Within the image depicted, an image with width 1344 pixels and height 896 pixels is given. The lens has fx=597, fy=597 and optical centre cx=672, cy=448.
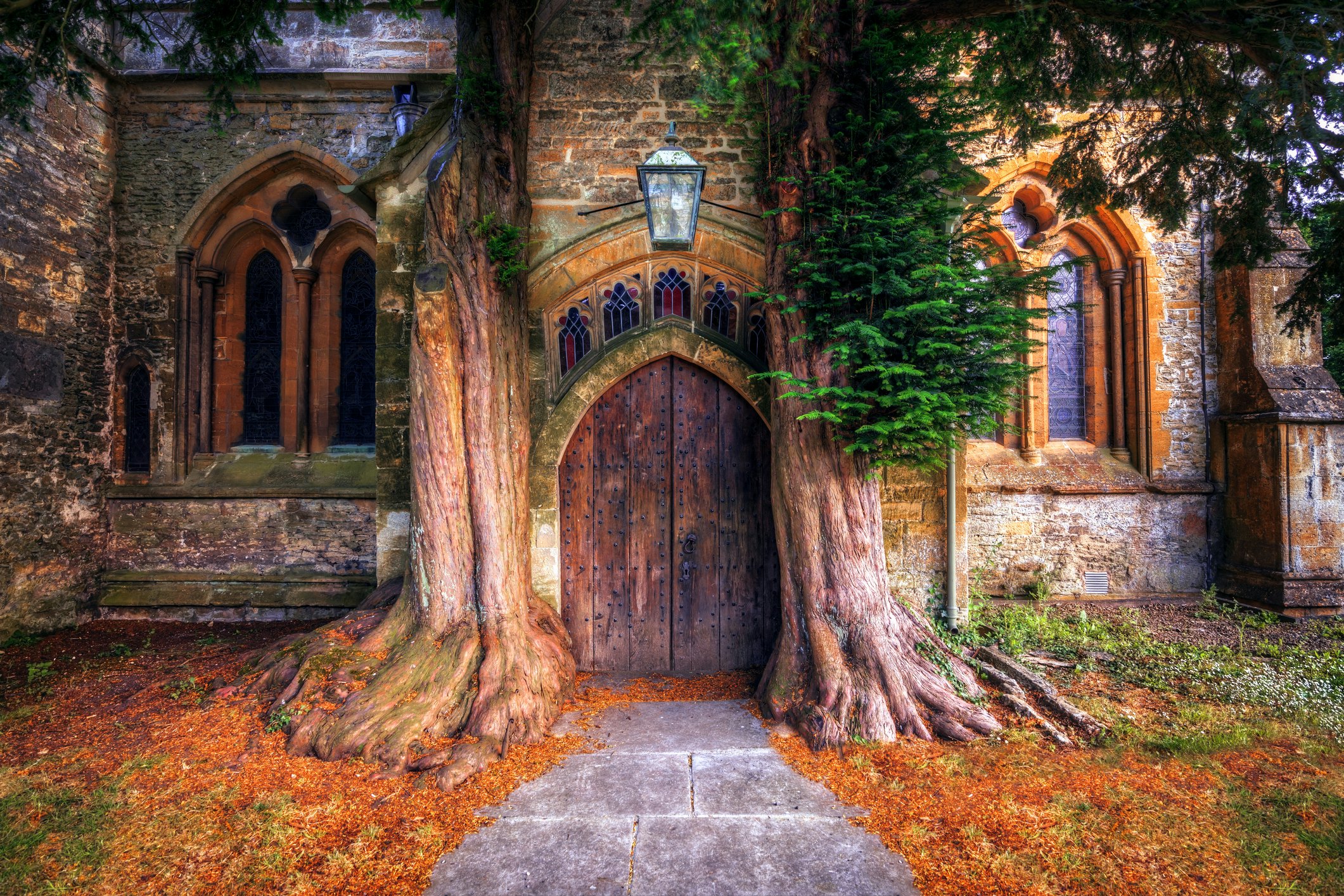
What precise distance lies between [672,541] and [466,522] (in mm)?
1689

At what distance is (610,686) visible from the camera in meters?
4.72

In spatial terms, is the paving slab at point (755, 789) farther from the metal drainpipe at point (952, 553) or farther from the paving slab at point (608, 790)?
the metal drainpipe at point (952, 553)

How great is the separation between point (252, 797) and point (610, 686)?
92.4 inches

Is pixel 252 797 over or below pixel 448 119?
below

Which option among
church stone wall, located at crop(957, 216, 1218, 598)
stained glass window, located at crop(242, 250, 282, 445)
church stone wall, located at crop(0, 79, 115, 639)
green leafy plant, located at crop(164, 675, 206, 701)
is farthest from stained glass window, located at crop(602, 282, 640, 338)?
church stone wall, located at crop(0, 79, 115, 639)

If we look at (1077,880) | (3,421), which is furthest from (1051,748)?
(3,421)

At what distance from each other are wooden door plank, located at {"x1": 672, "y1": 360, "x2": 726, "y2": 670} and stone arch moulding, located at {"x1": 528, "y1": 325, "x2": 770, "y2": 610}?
1.39 feet

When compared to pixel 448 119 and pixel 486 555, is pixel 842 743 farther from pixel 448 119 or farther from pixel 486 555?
pixel 448 119

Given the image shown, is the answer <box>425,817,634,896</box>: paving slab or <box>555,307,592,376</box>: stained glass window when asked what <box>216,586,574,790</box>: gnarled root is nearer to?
<box>425,817,634,896</box>: paving slab

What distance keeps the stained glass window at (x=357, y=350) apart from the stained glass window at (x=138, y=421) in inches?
85.7

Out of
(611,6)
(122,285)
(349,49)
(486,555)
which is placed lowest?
(486,555)

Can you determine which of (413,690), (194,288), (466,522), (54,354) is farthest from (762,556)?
(54,354)

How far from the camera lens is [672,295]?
16.7ft

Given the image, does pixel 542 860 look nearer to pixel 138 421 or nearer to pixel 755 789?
pixel 755 789
